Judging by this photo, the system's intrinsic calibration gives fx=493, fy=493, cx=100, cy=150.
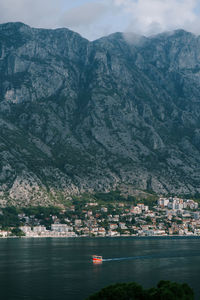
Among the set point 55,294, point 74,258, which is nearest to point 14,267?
point 74,258

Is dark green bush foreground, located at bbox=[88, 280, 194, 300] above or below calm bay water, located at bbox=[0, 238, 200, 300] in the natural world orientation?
above

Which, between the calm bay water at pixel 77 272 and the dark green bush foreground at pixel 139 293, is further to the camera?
the calm bay water at pixel 77 272

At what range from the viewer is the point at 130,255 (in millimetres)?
160250

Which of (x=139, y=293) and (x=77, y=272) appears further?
(x=77, y=272)

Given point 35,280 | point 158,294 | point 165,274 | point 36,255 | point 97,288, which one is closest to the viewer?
point 158,294

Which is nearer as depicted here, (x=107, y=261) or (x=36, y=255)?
(x=107, y=261)

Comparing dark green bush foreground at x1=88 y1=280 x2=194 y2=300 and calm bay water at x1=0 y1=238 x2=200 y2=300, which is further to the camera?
calm bay water at x1=0 y1=238 x2=200 y2=300

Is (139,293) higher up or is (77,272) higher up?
(139,293)

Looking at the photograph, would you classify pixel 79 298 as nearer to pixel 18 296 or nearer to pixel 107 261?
pixel 18 296

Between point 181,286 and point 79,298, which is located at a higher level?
point 181,286

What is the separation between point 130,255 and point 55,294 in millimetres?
71992

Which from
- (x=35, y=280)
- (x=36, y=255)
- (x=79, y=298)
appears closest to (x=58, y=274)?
(x=35, y=280)

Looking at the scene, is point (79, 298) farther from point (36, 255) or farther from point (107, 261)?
point (36, 255)

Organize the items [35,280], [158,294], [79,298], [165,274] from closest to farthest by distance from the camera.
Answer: [158,294] → [79,298] → [35,280] → [165,274]
